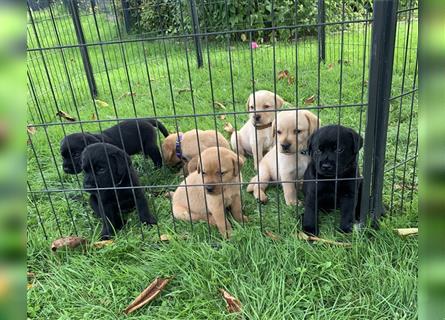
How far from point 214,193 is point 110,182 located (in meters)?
0.84

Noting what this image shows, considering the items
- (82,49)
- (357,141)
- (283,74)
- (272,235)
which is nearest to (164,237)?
(272,235)

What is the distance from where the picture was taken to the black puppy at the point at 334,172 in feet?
9.33

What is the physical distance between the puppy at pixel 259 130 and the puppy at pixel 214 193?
68cm

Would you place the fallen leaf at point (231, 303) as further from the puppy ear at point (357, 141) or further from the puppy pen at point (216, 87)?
the puppy ear at point (357, 141)

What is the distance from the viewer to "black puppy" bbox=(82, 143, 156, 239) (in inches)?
124

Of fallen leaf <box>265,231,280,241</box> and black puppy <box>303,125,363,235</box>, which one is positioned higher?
black puppy <box>303,125,363,235</box>

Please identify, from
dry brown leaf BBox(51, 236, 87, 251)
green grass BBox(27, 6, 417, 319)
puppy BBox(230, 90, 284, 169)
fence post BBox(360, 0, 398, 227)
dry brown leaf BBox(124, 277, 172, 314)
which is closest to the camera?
fence post BBox(360, 0, 398, 227)

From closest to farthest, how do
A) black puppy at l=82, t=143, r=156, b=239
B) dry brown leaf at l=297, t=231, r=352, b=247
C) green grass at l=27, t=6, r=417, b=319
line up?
green grass at l=27, t=6, r=417, b=319, dry brown leaf at l=297, t=231, r=352, b=247, black puppy at l=82, t=143, r=156, b=239

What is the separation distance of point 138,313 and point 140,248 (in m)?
0.59

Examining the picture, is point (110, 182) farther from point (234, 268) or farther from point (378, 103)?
point (378, 103)

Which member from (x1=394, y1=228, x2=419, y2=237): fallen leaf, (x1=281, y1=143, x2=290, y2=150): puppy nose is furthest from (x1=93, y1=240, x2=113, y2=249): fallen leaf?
(x1=394, y1=228, x2=419, y2=237): fallen leaf

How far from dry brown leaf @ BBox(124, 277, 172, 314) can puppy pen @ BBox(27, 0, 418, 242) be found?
49cm

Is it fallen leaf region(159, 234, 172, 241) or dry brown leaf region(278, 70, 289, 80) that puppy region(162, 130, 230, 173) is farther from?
dry brown leaf region(278, 70, 289, 80)

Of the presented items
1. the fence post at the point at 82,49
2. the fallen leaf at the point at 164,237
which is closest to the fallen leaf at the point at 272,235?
the fallen leaf at the point at 164,237
